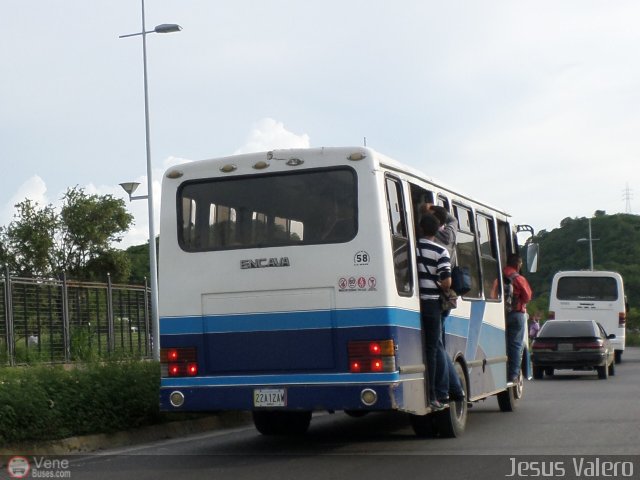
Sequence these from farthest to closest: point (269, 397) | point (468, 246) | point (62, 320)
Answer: point (62, 320) → point (468, 246) → point (269, 397)

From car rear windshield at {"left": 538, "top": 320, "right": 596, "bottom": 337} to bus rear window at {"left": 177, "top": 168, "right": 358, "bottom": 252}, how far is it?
18.2m

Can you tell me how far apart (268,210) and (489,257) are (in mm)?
5366

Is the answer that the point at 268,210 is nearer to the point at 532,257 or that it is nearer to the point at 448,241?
the point at 448,241

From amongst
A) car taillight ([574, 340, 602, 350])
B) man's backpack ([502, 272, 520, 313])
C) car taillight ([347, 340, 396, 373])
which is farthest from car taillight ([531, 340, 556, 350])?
car taillight ([347, 340, 396, 373])

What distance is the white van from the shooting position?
37.8 metres

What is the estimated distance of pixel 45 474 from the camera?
10695 millimetres

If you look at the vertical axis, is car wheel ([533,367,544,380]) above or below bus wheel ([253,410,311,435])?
below

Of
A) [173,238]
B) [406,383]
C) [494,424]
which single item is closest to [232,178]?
[173,238]

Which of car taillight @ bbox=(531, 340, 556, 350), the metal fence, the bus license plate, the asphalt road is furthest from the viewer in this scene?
car taillight @ bbox=(531, 340, 556, 350)

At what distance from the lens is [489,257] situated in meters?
16.3

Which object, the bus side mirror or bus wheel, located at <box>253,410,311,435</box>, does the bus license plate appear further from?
the bus side mirror

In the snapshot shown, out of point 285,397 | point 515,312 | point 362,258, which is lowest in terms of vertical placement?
point 285,397

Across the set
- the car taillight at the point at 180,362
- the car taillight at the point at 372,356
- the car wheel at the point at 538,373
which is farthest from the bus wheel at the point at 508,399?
the car wheel at the point at 538,373

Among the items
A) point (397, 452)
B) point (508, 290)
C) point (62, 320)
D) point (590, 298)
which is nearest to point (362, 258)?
point (397, 452)
